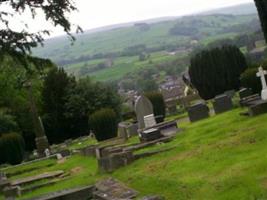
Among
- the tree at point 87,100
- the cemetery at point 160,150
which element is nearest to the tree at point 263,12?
the cemetery at point 160,150

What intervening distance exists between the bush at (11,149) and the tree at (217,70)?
13227 mm

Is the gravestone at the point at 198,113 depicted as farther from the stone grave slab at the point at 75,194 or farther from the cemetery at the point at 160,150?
the stone grave slab at the point at 75,194

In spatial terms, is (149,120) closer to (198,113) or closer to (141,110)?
(141,110)

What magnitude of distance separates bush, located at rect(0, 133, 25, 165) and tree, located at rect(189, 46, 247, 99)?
13.2 meters

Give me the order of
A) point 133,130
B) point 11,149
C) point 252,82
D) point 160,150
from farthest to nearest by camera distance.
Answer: point 11,149 < point 252,82 < point 133,130 < point 160,150

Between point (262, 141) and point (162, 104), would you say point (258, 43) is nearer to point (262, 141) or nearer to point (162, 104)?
point (162, 104)

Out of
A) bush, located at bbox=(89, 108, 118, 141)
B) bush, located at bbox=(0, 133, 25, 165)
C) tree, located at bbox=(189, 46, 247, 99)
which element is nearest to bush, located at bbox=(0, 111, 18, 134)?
bush, located at bbox=(0, 133, 25, 165)

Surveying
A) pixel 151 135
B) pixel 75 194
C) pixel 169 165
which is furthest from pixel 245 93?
pixel 75 194

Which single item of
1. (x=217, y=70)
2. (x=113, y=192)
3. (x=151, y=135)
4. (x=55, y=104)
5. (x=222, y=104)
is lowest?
(x=113, y=192)

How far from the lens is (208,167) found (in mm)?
11578

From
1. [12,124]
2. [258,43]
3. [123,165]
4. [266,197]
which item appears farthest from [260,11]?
[258,43]

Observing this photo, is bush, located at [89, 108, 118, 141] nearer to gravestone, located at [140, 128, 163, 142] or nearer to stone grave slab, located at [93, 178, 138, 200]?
gravestone, located at [140, 128, 163, 142]

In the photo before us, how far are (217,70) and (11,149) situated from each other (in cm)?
1472

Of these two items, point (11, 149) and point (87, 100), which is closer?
point (11, 149)
